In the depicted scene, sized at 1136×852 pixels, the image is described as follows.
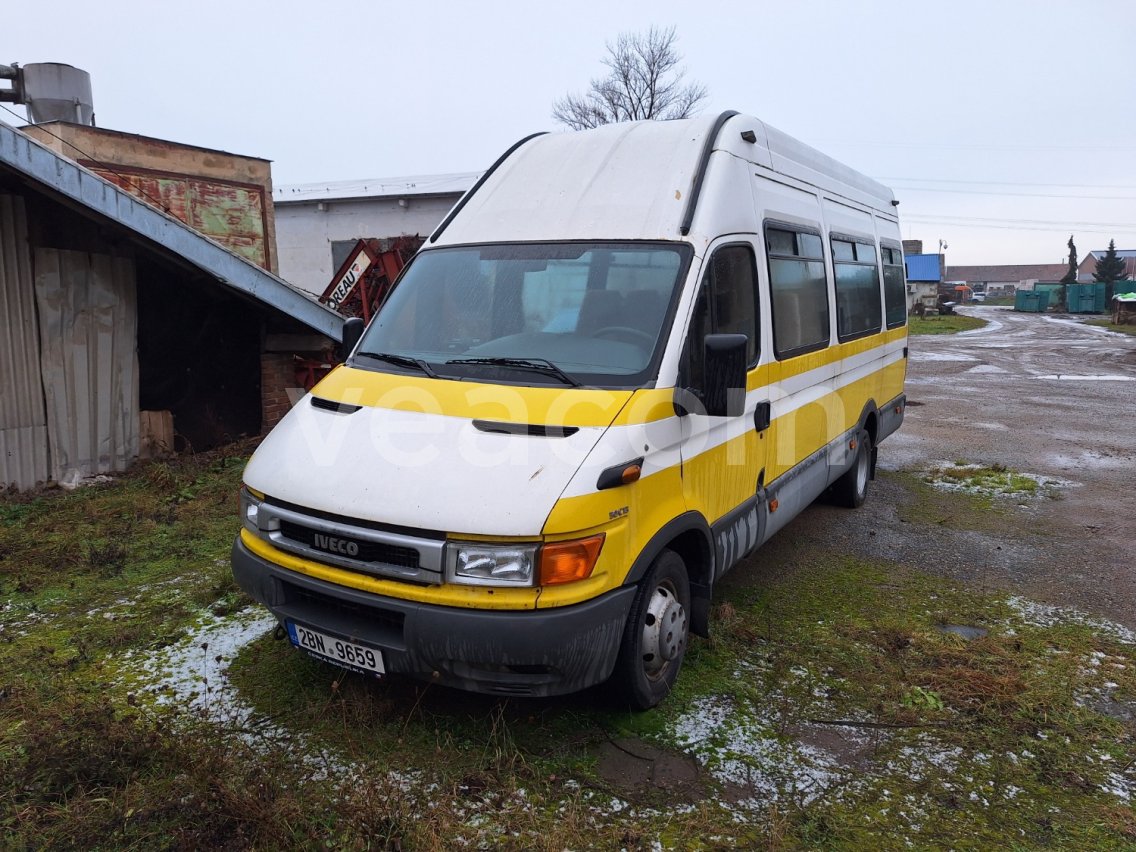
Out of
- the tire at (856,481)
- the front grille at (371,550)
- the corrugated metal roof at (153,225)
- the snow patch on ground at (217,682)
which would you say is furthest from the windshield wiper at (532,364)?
the corrugated metal roof at (153,225)

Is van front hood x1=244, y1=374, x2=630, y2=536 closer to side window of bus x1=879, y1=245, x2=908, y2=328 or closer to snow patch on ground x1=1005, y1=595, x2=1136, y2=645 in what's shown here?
snow patch on ground x1=1005, y1=595, x2=1136, y2=645

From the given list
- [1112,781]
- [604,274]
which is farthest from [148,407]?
[1112,781]

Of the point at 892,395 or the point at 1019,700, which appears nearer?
the point at 1019,700

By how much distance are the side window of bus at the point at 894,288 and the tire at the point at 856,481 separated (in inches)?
52.7

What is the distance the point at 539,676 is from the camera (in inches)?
126

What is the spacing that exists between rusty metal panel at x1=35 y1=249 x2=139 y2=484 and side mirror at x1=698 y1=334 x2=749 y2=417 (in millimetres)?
6832

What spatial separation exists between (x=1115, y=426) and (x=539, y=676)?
39.6 feet

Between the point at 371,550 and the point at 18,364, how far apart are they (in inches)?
240

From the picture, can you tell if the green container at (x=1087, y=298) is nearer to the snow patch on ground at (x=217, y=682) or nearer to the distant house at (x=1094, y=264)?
the distant house at (x=1094, y=264)

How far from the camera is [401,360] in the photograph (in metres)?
4.08

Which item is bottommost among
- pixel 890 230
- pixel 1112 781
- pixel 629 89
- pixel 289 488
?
pixel 1112 781

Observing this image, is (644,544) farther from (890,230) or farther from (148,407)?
(148,407)

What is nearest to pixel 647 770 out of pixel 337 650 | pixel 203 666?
pixel 337 650

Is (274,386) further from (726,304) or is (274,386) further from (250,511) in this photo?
(726,304)
